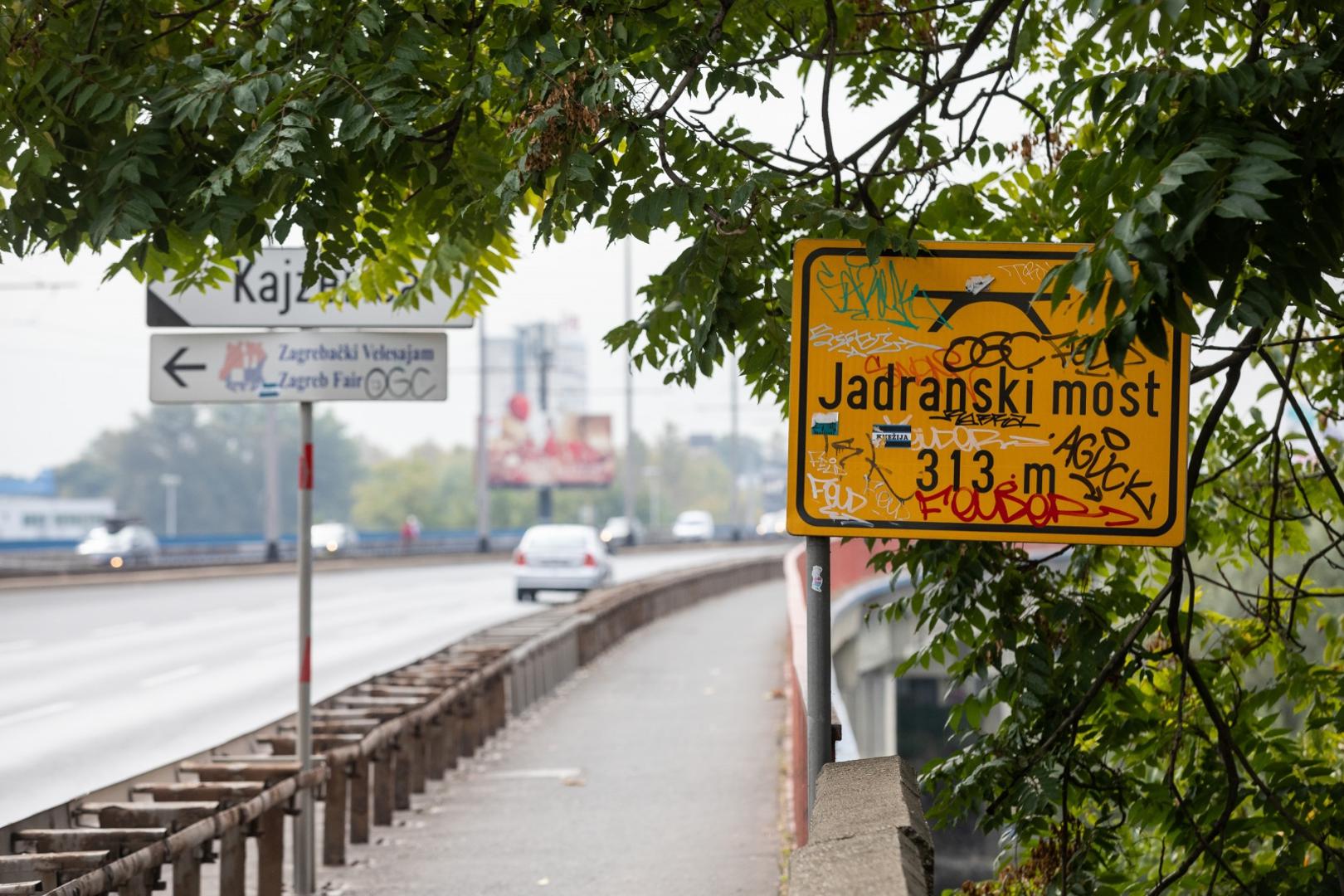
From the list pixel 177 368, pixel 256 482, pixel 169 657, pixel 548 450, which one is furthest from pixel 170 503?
pixel 177 368

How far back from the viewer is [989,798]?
17.6 feet

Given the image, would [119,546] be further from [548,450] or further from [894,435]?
[894,435]

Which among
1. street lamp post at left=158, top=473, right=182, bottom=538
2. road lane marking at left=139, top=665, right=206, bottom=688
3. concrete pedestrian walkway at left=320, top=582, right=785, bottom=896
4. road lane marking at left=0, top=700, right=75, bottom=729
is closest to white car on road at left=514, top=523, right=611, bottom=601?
road lane marking at left=139, top=665, right=206, bottom=688

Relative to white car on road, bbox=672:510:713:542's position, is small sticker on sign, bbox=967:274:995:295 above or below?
above

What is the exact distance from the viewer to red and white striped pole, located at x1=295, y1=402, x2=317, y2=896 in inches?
323

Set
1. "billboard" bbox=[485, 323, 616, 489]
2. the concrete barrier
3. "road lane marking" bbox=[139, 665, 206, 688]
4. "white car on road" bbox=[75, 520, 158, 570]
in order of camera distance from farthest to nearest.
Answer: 1. "billboard" bbox=[485, 323, 616, 489]
2. "white car on road" bbox=[75, 520, 158, 570]
3. "road lane marking" bbox=[139, 665, 206, 688]
4. the concrete barrier

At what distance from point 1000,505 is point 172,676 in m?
18.5

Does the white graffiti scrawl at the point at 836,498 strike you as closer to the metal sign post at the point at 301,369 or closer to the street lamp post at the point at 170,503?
the metal sign post at the point at 301,369

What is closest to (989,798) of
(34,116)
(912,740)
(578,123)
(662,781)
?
(578,123)

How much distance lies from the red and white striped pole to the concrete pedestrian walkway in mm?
331

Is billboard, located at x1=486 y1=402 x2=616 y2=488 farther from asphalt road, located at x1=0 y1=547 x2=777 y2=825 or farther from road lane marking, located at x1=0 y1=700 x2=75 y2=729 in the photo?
road lane marking, located at x1=0 y1=700 x2=75 y2=729

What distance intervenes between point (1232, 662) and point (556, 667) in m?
13.6

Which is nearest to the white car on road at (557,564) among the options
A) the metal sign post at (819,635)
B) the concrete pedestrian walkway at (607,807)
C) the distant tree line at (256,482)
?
the concrete pedestrian walkway at (607,807)

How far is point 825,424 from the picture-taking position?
13.4 ft
